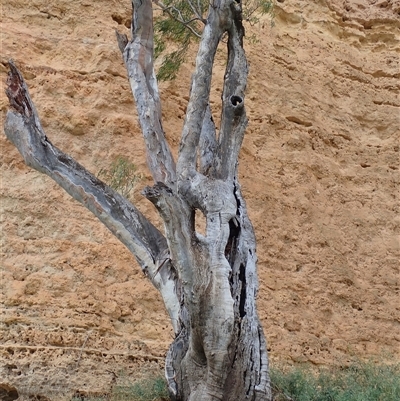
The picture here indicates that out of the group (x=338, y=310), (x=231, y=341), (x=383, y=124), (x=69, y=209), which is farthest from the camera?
(x=383, y=124)

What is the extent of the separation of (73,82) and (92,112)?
22.0 inches

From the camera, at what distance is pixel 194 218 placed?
6.25 m

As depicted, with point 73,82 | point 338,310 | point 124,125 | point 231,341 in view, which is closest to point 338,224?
point 338,310

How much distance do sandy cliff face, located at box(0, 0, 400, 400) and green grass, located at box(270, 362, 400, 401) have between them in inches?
21.1

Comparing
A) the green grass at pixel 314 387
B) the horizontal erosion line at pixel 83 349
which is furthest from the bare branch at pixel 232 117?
the horizontal erosion line at pixel 83 349

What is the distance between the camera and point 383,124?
1247 centimetres

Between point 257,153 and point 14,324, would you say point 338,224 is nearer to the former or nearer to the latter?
point 257,153

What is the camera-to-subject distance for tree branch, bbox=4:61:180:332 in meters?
6.32

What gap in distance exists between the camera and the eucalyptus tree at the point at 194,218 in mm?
5633

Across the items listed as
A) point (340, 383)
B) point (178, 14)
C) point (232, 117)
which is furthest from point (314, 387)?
point (178, 14)

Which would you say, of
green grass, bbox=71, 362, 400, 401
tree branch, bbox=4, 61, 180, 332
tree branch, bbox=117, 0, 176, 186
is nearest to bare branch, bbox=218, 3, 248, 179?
tree branch, bbox=117, 0, 176, 186

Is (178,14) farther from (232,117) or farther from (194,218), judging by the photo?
(194,218)

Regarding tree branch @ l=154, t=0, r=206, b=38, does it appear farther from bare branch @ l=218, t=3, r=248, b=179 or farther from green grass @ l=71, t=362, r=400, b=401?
Result: green grass @ l=71, t=362, r=400, b=401

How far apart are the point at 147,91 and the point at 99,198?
1164 millimetres
